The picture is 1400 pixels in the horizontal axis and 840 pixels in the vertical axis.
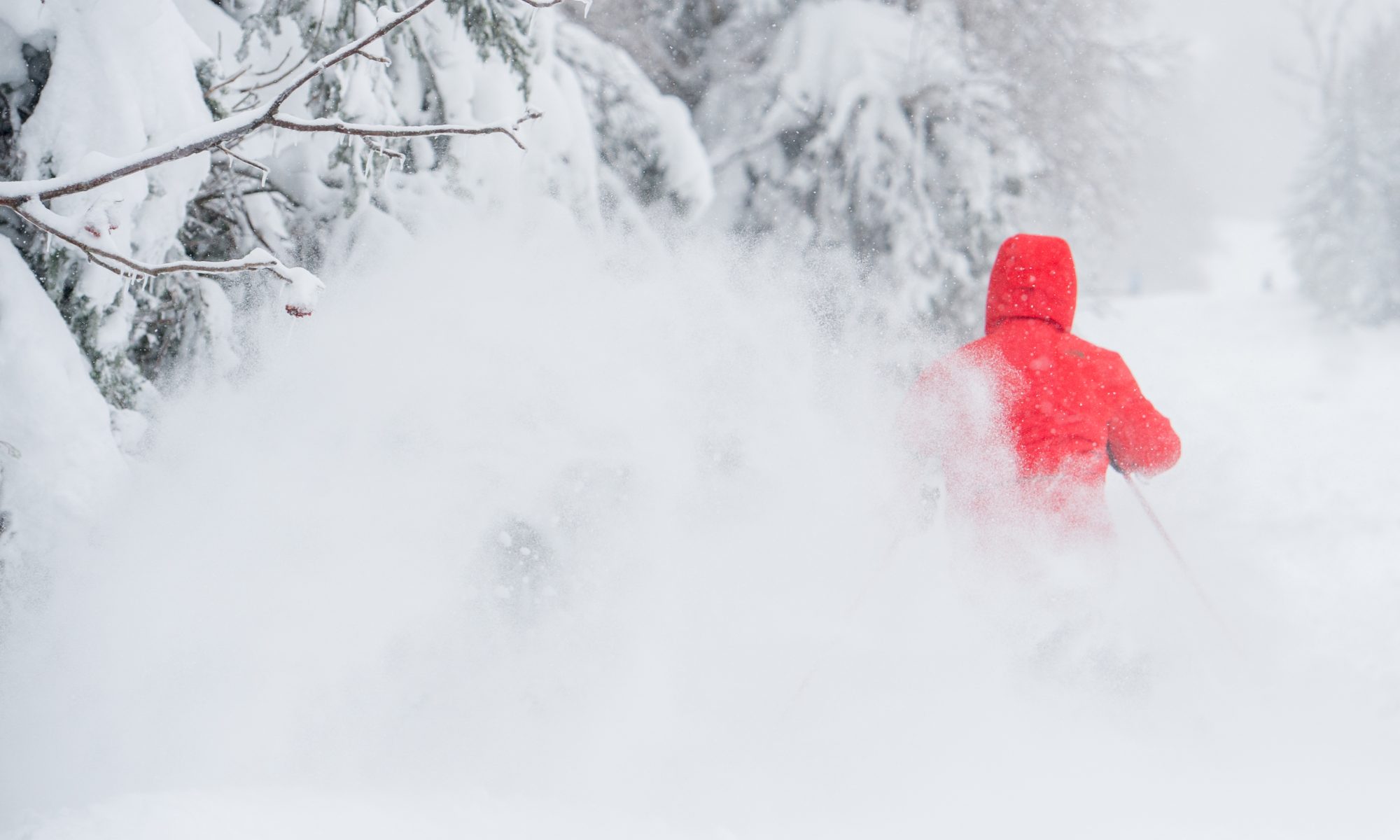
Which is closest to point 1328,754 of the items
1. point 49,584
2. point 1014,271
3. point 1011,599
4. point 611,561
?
point 1011,599

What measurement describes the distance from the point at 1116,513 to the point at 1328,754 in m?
1.37

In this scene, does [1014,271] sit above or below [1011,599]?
above

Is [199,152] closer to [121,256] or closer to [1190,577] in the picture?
[121,256]

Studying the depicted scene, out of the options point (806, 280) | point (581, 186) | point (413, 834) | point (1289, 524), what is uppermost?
point (806, 280)

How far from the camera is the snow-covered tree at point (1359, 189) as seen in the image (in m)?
27.0

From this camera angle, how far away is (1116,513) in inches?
179

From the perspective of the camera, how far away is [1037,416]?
11.4 ft

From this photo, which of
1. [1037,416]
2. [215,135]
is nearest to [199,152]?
[215,135]

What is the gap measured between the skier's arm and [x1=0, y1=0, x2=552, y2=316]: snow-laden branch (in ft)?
8.15

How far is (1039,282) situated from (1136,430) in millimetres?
620

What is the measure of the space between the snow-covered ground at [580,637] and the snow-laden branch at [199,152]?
1033 millimetres

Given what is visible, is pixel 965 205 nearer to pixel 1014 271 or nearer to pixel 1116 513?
pixel 1116 513

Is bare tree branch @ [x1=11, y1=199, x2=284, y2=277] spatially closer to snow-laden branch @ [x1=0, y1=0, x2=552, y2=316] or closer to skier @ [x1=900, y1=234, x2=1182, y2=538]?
snow-laden branch @ [x1=0, y1=0, x2=552, y2=316]

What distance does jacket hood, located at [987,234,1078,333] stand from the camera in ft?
11.8
